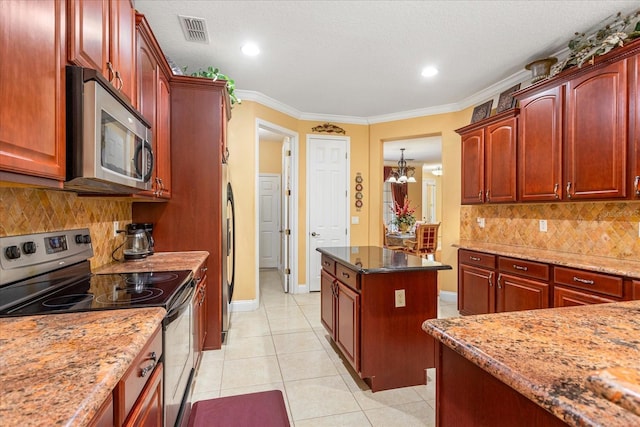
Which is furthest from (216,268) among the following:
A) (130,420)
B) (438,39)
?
(438,39)

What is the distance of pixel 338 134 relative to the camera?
507cm

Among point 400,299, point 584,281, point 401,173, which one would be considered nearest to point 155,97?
point 400,299

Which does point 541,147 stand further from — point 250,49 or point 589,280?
point 250,49

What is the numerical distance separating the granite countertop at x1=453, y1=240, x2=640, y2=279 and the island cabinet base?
1.85 meters

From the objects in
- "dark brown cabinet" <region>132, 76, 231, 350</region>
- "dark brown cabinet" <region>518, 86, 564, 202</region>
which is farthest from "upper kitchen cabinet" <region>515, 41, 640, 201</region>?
"dark brown cabinet" <region>132, 76, 231, 350</region>

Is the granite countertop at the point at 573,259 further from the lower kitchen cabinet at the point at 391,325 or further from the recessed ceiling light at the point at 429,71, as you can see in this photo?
the recessed ceiling light at the point at 429,71

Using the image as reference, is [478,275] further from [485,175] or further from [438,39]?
[438,39]

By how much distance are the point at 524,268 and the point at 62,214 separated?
3.38 metres

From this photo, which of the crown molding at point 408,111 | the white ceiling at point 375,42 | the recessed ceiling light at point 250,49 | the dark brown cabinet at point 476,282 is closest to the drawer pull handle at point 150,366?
the white ceiling at point 375,42

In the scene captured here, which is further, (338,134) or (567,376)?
(338,134)

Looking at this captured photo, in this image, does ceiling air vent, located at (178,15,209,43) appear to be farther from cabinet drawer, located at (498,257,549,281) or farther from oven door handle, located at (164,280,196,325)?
cabinet drawer, located at (498,257,549,281)

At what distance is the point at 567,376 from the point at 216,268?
101 inches

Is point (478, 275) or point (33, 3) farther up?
point (33, 3)

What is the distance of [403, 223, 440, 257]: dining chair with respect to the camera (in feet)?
19.0
